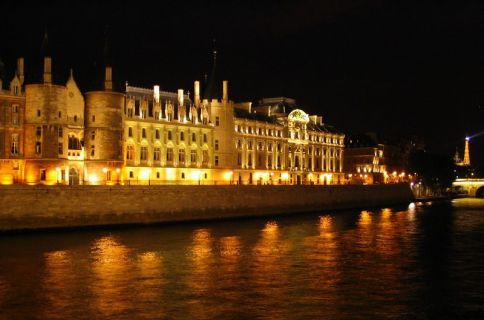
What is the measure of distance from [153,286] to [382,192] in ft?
256

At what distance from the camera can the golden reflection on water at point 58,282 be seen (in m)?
26.2

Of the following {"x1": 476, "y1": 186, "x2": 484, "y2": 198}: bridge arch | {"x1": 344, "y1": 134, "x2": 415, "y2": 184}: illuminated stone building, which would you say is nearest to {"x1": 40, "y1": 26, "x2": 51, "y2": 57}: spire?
{"x1": 344, "y1": 134, "x2": 415, "y2": 184}: illuminated stone building

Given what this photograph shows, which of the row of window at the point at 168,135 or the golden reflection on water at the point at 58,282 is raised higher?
the row of window at the point at 168,135

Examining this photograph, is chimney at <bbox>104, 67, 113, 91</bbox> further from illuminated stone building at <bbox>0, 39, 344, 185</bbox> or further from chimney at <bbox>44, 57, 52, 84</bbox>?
chimney at <bbox>44, 57, 52, 84</bbox>

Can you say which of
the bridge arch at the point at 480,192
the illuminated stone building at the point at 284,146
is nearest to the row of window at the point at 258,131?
the illuminated stone building at the point at 284,146

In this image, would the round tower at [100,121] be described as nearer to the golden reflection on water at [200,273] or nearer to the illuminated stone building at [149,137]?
the illuminated stone building at [149,137]

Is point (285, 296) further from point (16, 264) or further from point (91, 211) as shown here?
point (91, 211)

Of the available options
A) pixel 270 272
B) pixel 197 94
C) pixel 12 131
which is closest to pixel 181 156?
pixel 197 94

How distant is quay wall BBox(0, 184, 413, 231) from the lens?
51.2 metres

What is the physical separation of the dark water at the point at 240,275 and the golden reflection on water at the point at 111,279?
50 mm

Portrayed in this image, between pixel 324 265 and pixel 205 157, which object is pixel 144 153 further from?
pixel 324 265

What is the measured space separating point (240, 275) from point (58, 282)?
8.43 m

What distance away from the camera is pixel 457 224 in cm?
6481

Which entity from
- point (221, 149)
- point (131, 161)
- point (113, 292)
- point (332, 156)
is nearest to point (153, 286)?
point (113, 292)
